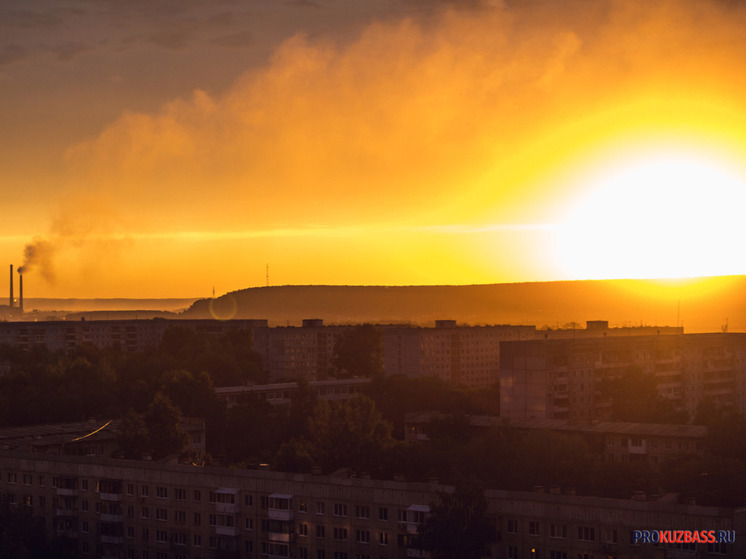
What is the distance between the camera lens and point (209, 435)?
4172cm

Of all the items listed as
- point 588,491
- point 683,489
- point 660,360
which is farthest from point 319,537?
point 660,360

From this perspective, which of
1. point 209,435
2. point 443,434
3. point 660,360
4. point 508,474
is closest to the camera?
point 508,474

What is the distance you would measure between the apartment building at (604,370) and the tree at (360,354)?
19.3m

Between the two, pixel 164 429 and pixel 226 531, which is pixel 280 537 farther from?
pixel 164 429

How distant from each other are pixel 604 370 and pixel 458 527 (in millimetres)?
27375

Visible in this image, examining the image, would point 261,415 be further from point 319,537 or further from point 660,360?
point 319,537

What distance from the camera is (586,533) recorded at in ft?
63.0

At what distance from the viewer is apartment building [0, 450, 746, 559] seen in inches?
740

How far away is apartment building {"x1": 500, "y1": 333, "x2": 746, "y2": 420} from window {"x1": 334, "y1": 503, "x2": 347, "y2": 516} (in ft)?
74.1

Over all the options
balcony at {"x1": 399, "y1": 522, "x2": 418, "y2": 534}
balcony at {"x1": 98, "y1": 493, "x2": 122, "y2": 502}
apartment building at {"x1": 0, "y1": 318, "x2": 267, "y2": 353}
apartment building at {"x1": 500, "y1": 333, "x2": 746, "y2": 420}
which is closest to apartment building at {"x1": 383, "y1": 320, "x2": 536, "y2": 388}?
apartment building at {"x1": 0, "y1": 318, "x2": 267, "y2": 353}

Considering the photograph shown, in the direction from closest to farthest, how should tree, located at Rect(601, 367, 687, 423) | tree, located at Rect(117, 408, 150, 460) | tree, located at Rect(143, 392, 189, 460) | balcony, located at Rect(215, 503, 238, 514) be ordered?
1. balcony, located at Rect(215, 503, 238, 514)
2. tree, located at Rect(117, 408, 150, 460)
3. tree, located at Rect(143, 392, 189, 460)
4. tree, located at Rect(601, 367, 687, 423)

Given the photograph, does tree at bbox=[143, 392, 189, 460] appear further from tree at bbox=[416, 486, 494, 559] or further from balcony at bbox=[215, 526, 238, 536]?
tree at bbox=[416, 486, 494, 559]

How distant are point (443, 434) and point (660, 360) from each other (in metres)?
15.5

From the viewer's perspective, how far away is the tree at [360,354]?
62.6 metres
